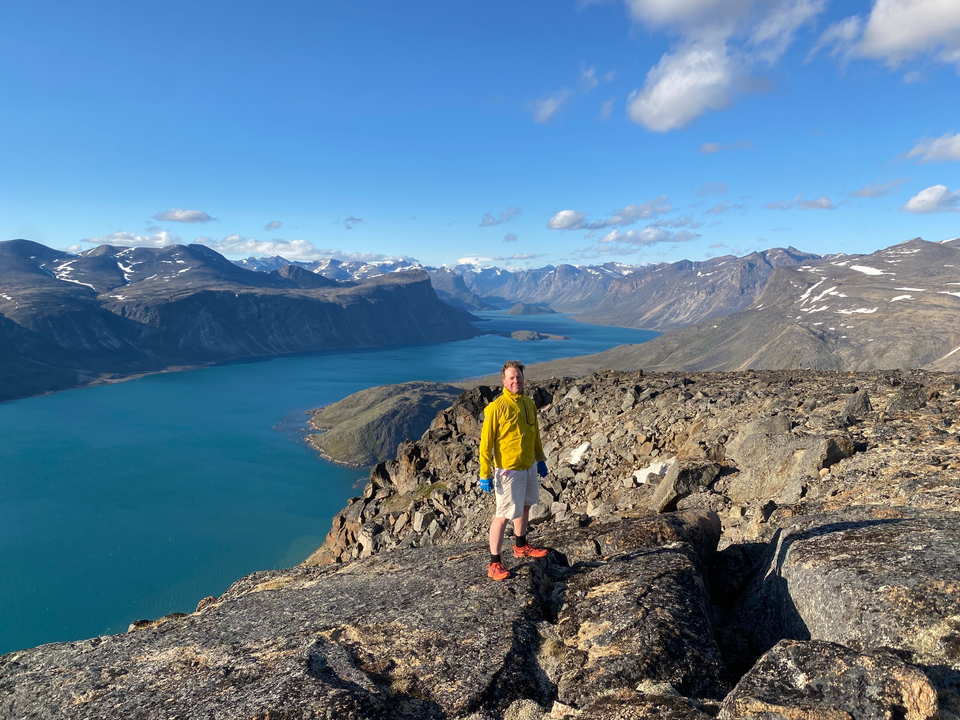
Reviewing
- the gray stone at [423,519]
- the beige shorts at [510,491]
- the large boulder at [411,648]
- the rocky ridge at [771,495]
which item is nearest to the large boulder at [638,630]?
the large boulder at [411,648]

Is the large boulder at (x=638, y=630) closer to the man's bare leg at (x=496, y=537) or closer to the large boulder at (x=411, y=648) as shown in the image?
the large boulder at (x=411, y=648)

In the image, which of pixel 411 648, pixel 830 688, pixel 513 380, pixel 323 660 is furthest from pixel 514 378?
pixel 830 688

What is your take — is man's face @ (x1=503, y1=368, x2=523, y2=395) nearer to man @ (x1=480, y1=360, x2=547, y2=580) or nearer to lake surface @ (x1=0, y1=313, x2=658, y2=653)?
man @ (x1=480, y1=360, x2=547, y2=580)

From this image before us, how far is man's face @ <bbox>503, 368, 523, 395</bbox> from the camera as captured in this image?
10.1 m

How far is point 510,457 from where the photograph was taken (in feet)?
32.8

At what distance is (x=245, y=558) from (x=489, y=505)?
218ft

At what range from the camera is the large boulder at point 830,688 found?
5.30m

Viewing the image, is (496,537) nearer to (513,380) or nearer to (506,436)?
(506,436)

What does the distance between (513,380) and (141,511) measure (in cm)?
10554

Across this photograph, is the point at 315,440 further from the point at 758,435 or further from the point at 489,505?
the point at 758,435

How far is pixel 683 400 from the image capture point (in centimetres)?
2438

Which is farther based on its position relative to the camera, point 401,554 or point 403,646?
point 401,554

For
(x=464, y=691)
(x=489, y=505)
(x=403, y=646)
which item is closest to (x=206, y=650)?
(x=403, y=646)

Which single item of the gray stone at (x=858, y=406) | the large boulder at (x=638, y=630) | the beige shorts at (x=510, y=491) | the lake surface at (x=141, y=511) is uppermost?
the gray stone at (x=858, y=406)
